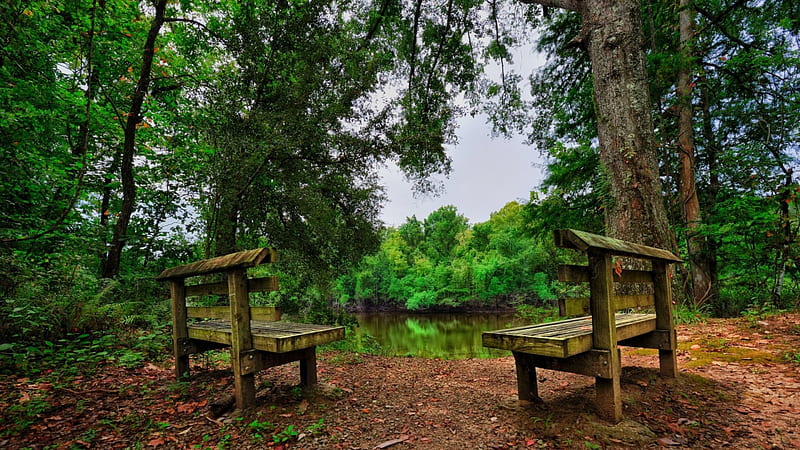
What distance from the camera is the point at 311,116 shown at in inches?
227

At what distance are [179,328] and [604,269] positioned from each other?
3.96 meters

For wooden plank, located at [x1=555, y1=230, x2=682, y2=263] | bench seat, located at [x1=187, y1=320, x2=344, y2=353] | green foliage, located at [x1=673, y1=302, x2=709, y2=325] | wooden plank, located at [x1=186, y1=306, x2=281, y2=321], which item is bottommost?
green foliage, located at [x1=673, y1=302, x2=709, y2=325]

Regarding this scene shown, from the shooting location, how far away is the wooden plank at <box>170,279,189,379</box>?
11.3 feet

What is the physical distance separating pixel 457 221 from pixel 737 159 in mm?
28373

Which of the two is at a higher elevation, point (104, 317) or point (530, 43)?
point (530, 43)

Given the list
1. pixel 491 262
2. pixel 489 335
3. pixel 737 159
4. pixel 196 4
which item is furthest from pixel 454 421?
pixel 491 262

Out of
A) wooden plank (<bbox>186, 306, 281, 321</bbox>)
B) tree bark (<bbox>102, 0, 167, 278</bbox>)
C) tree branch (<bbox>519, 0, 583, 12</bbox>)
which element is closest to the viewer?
wooden plank (<bbox>186, 306, 281, 321</bbox>)

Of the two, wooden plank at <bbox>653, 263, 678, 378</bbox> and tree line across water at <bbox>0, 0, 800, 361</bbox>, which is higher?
tree line across water at <bbox>0, 0, 800, 361</bbox>

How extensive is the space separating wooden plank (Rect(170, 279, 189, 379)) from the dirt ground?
0.49 feet

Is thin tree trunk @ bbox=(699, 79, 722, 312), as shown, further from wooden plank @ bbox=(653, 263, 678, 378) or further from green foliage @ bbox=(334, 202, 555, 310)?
green foliage @ bbox=(334, 202, 555, 310)

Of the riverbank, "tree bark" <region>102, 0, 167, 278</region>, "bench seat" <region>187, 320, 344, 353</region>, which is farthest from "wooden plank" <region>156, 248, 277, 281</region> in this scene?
the riverbank

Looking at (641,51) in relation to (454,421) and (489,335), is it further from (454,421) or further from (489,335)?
(454,421)

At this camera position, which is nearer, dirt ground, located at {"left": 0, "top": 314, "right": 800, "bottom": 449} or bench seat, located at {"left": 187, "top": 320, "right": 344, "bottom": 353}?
dirt ground, located at {"left": 0, "top": 314, "right": 800, "bottom": 449}

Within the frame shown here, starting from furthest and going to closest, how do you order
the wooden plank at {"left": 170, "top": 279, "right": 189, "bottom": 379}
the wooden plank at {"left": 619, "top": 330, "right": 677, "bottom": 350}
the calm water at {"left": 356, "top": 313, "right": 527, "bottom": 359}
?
the calm water at {"left": 356, "top": 313, "right": 527, "bottom": 359} → the wooden plank at {"left": 170, "top": 279, "right": 189, "bottom": 379} → the wooden plank at {"left": 619, "top": 330, "right": 677, "bottom": 350}
